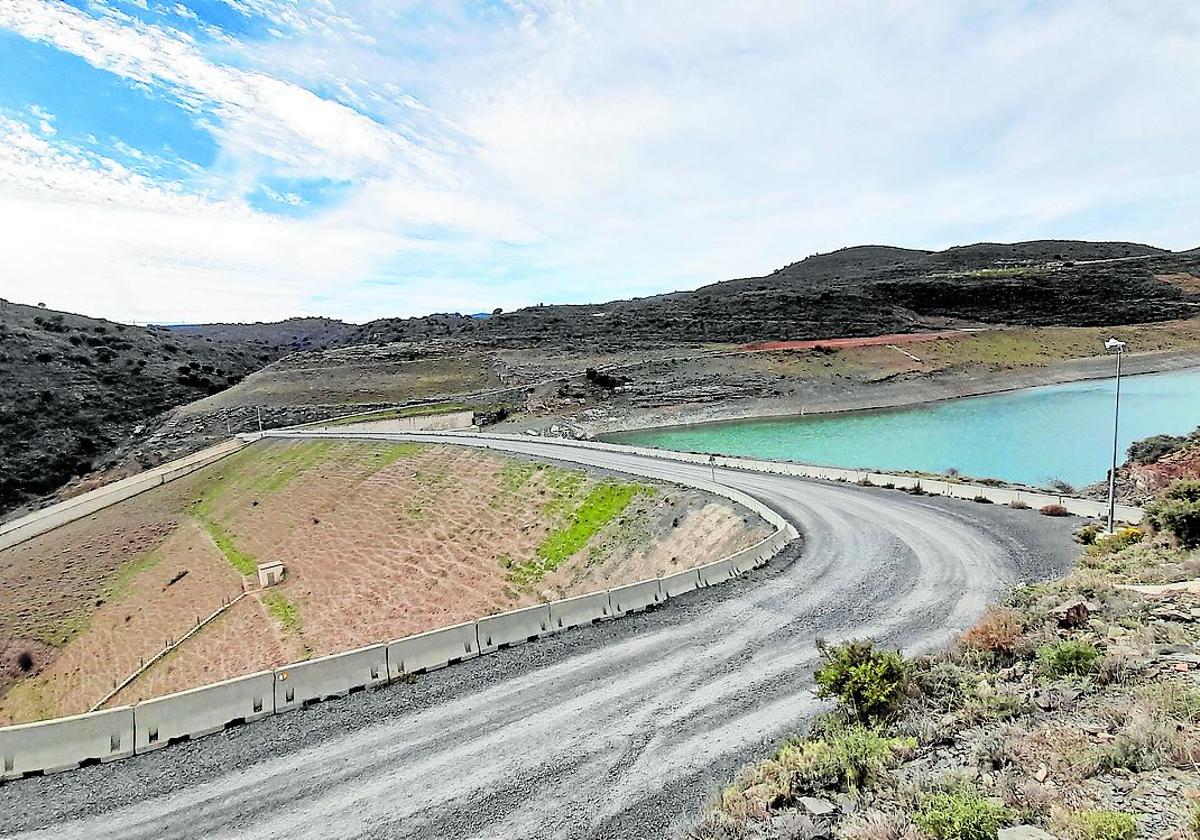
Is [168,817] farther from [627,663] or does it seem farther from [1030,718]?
[1030,718]

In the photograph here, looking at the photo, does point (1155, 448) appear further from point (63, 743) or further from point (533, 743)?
point (63, 743)

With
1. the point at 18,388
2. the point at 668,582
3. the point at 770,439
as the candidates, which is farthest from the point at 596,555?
the point at 18,388

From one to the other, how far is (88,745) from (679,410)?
161 ft

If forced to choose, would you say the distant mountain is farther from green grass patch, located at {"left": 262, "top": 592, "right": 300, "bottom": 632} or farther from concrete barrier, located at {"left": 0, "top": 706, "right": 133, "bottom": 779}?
concrete barrier, located at {"left": 0, "top": 706, "right": 133, "bottom": 779}

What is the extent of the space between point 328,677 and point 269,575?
18810 mm

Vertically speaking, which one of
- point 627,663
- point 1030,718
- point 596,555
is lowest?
point 596,555

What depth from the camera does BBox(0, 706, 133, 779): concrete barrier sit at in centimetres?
807

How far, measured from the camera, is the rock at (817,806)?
5970mm

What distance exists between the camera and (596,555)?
21.1m

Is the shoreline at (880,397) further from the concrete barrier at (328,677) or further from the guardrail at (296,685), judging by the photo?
the concrete barrier at (328,677)

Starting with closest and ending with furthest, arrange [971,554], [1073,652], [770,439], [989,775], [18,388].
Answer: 1. [989,775]
2. [1073,652]
3. [971,554]
4. [770,439]
5. [18,388]

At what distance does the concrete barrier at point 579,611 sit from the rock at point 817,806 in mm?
5944

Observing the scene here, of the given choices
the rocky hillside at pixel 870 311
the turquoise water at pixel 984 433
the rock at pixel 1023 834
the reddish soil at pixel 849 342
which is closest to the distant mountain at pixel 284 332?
the rocky hillside at pixel 870 311

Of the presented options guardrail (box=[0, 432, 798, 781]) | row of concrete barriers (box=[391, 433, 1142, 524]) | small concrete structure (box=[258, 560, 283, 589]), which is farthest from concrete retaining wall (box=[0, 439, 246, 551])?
guardrail (box=[0, 432, 798, 781])
